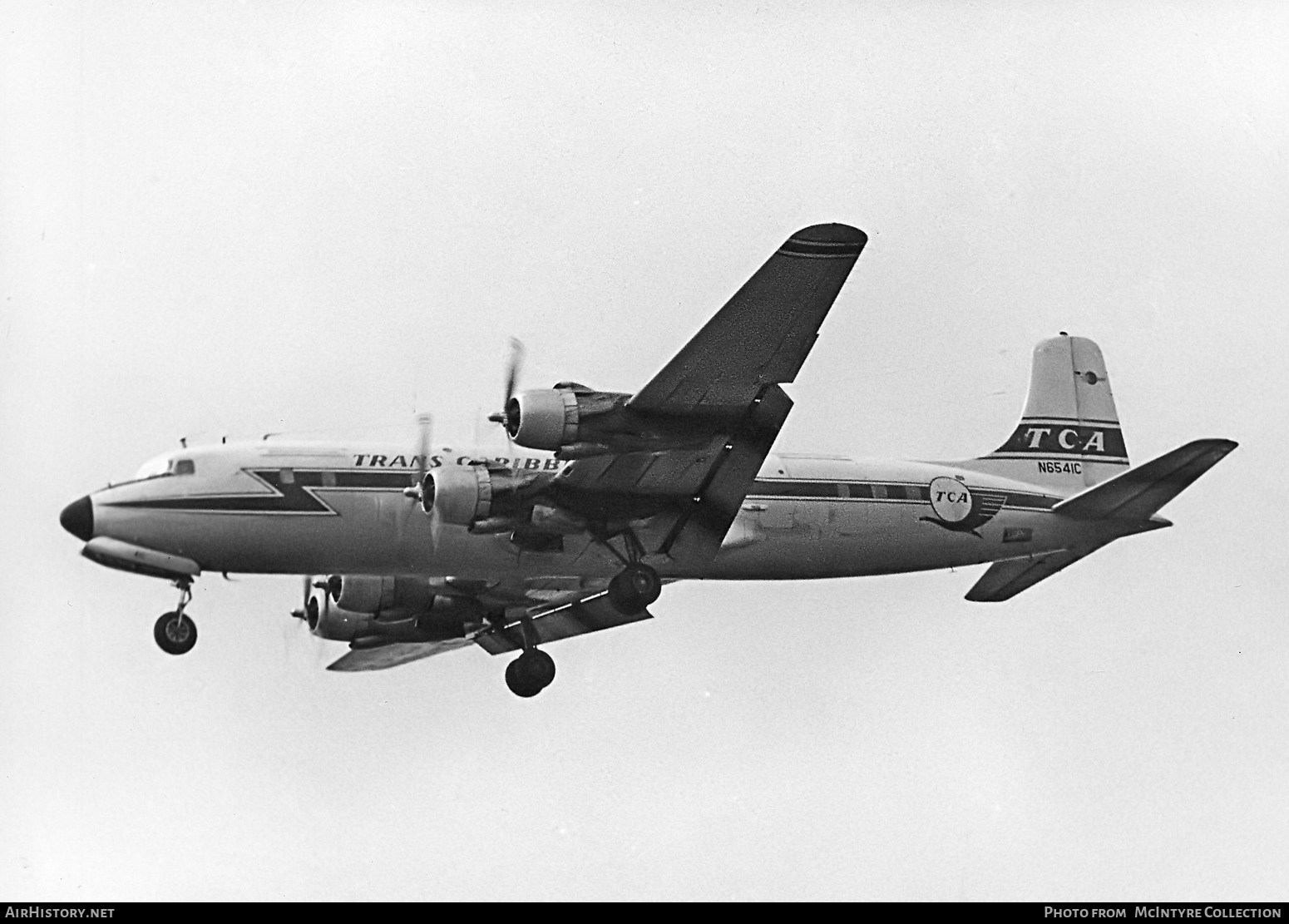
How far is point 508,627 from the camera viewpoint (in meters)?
30.7

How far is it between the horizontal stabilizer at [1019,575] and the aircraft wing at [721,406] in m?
5.24

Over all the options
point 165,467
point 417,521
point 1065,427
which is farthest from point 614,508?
point 1065,427

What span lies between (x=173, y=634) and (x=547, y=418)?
6.76 meters

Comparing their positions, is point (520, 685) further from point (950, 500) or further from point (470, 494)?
point (950, 500)

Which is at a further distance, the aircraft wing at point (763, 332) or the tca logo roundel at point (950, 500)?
the tca logo roundel at point (950, 500)

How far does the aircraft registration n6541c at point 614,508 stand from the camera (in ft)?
77.2

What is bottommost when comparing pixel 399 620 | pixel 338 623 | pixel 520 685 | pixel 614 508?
pixel 520 685

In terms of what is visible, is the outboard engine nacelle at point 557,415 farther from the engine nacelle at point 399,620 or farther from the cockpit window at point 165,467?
the engine nacelle at point 399,620

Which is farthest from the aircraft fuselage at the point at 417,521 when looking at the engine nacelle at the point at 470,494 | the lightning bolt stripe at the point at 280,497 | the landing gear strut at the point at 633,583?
the engine nacelle at the point at 470,494

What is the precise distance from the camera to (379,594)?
30000mm
